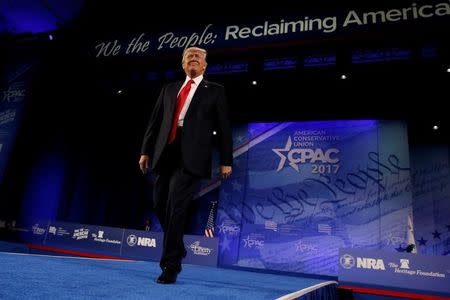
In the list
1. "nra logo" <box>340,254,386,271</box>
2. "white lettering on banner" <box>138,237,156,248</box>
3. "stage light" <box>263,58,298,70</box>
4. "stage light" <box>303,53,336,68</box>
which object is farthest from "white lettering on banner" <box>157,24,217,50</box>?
"nra logo" <box>340,254,386,271</box>

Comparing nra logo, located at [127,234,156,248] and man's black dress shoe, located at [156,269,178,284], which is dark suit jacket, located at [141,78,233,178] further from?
nra logo, located at [127,234,156,248]

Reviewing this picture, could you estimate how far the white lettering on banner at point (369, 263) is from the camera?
3938 millimetres

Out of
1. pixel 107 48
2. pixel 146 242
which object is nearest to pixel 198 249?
pixel 146 242

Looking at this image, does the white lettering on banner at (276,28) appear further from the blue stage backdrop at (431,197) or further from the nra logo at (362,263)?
the blue stage backdrop at (431,197)

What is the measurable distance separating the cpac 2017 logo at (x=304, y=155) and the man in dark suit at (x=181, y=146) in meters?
6.61

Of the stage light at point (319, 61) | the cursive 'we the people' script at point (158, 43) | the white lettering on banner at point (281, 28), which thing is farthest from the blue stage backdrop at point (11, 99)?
the stage light at point (319, 61)

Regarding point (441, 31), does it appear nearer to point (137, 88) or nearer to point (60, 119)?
point (137, 88)

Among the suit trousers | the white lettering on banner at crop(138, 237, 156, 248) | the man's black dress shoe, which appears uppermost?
the suit trousers

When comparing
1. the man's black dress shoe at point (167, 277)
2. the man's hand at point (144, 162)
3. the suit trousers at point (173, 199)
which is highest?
the man's hand at point (144, 162)

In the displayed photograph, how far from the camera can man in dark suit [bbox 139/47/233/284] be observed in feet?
5.87

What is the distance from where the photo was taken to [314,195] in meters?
8.11

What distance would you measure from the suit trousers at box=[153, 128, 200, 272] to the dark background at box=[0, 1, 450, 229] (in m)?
3.61

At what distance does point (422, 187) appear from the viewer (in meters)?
8.72

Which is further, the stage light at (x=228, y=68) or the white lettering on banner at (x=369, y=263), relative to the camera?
the stage light at (x=228, y=68)
